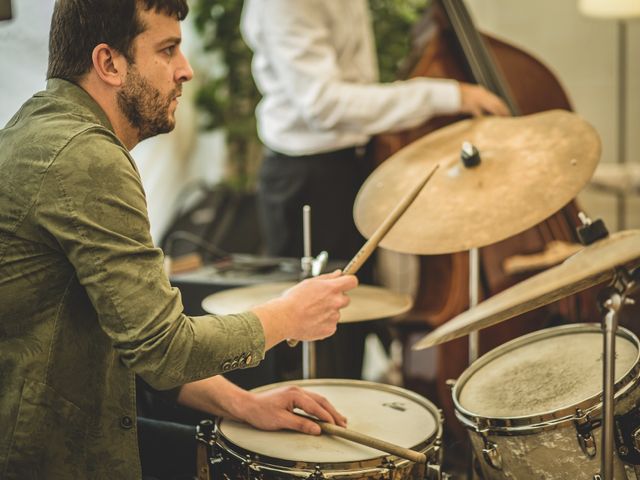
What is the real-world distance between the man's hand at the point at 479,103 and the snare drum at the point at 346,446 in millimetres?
976

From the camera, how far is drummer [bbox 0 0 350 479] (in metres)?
1.04

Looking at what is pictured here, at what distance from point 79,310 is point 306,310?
331 millimetres

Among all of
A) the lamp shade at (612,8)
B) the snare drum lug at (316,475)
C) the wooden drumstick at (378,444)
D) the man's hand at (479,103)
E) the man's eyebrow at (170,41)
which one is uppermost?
the lamp shade at (612,8)

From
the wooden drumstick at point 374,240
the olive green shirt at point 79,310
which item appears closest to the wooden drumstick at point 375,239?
the wooden drumstick at point 374,240

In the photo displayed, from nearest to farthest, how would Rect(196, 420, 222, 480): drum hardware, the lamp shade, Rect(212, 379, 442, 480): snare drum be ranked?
Rect(212, 379, 442, 480): snare drum < Rect(196, 420, 222, 480): drum hardware < the lamp shade

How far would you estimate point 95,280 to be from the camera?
1.03m

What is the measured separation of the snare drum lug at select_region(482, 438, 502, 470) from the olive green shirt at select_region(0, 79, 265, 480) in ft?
1.28

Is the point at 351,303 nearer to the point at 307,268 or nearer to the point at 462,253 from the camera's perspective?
the point at 307,268

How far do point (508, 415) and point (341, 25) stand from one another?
1464 mm

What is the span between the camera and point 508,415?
1.24 m

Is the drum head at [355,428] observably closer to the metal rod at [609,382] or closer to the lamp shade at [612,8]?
the metal rod at [609,382]

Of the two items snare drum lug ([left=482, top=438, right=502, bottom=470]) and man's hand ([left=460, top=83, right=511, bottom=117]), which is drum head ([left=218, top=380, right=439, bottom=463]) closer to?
snare drum lug ([left=482, top=438, right=502, bottom=470])

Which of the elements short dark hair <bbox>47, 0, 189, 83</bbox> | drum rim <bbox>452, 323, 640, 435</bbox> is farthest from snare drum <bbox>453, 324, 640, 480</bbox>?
short dark hair <bbox>47, 0, 189, 83</bbox>

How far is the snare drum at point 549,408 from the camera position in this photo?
3.83ft
